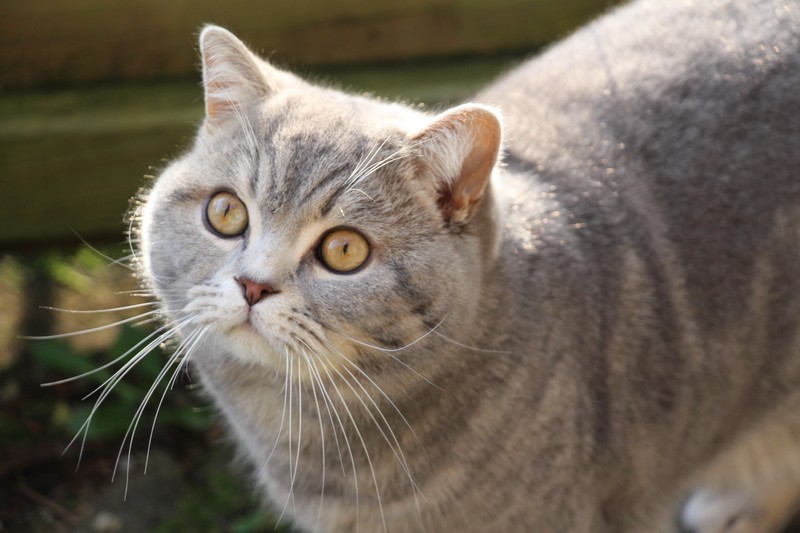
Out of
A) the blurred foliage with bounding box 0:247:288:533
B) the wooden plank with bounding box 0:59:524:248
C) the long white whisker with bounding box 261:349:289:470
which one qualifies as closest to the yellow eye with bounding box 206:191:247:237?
the long white whisker with bounding box 261:349:289:470

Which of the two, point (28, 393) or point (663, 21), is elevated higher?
point (663, 21)

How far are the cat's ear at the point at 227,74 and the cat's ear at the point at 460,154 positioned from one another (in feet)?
1.25

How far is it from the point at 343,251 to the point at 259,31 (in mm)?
1625

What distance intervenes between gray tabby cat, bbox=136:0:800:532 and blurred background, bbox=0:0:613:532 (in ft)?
2.45

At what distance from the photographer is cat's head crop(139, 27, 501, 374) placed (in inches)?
64.1

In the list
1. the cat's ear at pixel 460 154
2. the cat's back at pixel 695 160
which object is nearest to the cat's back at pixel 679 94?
the cat's back at pixel 695 160

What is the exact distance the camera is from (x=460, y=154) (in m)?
1.68

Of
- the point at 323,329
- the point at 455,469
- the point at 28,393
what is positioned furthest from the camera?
the point at 28,393

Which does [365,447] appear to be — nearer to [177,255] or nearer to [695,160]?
[177,255]

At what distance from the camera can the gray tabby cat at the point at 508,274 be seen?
5.52ft

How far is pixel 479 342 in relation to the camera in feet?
6.05

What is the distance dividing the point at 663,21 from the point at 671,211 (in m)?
0.48

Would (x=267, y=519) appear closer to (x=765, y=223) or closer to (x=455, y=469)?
(x=455, y=469)

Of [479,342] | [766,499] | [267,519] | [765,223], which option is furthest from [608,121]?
[267,519]
